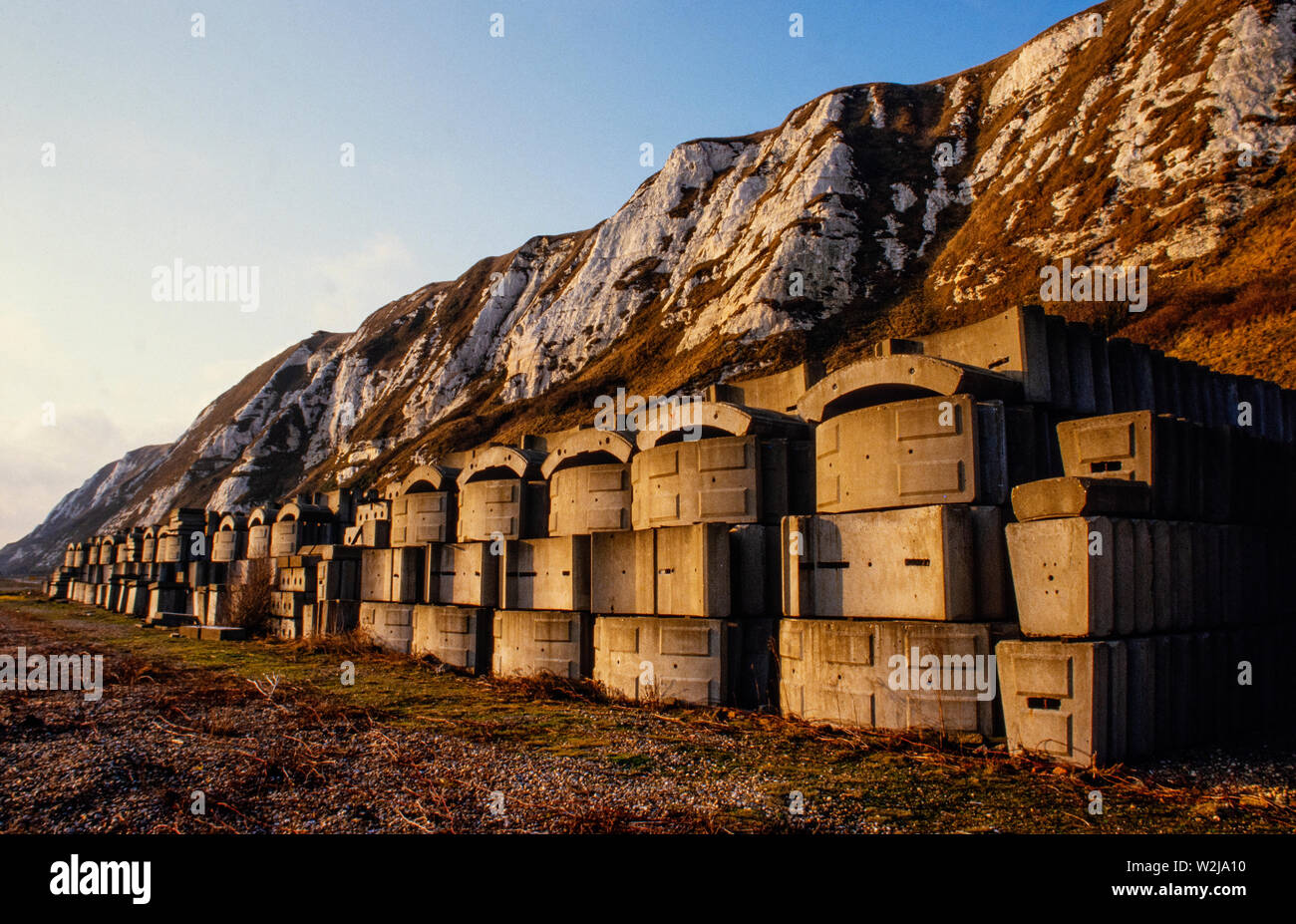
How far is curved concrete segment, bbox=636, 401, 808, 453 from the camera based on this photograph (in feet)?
40.9

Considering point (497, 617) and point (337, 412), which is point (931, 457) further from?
point (337, 412)

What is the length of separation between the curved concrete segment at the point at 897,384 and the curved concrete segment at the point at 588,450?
404 centimetres

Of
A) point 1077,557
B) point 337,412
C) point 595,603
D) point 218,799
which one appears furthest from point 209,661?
point 337,412

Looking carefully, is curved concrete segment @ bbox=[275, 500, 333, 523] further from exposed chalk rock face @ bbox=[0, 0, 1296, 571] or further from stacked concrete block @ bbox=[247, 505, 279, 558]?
exposed chalk rock face @ bbox=[0, 0, 1296, 571]

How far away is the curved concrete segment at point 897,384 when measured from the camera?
10.2m

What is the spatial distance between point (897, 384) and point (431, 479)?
12.8 metres

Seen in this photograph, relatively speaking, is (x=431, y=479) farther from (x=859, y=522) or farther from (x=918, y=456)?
(x=918, y=456)

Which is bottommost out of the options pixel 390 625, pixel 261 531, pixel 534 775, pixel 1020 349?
pixel 534 775

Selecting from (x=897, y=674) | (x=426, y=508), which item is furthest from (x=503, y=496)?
(x=897, y=674)

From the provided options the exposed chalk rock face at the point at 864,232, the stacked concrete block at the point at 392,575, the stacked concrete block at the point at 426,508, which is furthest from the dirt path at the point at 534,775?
the exposed chalk rock face at the point at 864,232

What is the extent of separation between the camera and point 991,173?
5775 centimetres

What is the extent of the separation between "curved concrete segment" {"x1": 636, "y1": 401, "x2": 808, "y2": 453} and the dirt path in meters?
4.44

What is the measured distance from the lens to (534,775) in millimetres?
8062
